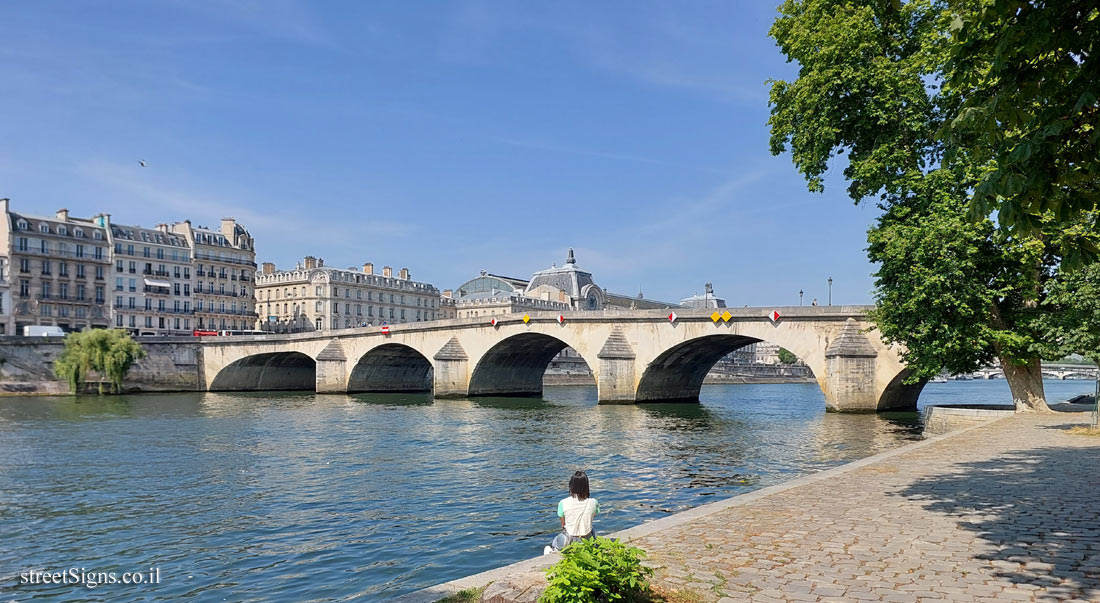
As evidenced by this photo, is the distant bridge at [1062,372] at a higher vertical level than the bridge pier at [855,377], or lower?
lower

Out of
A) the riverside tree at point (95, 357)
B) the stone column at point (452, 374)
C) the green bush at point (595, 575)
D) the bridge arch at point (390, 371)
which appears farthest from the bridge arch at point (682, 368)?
the green bush at point (595, 575)

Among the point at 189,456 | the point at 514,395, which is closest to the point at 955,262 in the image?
the point at 189,456

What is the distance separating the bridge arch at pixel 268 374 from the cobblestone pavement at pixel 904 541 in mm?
66973

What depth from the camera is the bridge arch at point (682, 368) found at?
52312 mm

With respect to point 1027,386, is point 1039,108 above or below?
above

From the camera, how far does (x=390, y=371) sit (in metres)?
74.7

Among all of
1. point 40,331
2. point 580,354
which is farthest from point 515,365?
point 40,331

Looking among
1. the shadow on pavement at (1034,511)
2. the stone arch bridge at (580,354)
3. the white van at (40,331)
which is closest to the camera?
the shadow on pavement at (1034,511)

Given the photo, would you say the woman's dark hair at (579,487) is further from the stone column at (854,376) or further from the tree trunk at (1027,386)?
the stone column at (854,376)

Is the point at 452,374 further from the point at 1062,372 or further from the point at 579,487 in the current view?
the point at 1062,372

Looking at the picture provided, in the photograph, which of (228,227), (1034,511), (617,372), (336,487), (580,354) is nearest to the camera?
(1034,511)

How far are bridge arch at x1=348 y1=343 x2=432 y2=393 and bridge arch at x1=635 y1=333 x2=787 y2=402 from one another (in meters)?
22.2

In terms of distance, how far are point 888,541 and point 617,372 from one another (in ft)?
141

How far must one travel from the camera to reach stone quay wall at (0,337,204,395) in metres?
64.2
